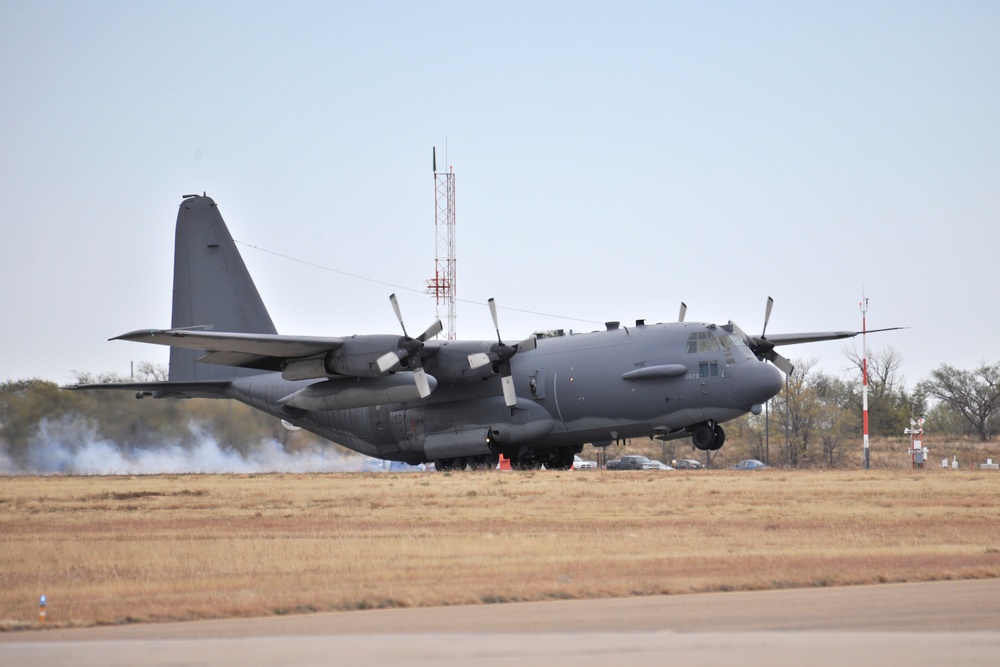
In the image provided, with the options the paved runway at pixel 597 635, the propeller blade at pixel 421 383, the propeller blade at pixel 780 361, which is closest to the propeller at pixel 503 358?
the propeller blade at pixel 421 383

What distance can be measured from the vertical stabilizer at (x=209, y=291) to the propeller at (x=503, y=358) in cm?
980

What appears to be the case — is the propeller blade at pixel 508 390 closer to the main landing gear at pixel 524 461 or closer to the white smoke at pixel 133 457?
the main landing gear at pixel 524 461

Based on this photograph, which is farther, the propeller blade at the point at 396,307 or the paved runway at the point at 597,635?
the propeller blade at the point at 396,307

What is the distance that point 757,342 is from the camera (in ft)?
125

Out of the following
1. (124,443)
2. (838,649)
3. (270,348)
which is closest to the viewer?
(838,649)

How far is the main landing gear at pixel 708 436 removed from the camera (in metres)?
35.5

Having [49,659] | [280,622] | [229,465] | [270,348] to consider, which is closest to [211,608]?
[280,622]

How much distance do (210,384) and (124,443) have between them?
21.4ft

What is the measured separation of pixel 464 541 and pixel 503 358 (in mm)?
17496

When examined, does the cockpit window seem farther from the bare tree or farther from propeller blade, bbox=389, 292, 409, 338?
the bare tree

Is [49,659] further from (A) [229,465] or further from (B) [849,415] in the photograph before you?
(B) [849,415]

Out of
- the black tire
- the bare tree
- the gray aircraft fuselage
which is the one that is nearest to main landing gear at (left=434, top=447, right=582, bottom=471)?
the gray aircraft fuselage

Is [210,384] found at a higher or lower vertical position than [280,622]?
higher

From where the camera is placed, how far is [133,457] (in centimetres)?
4497
